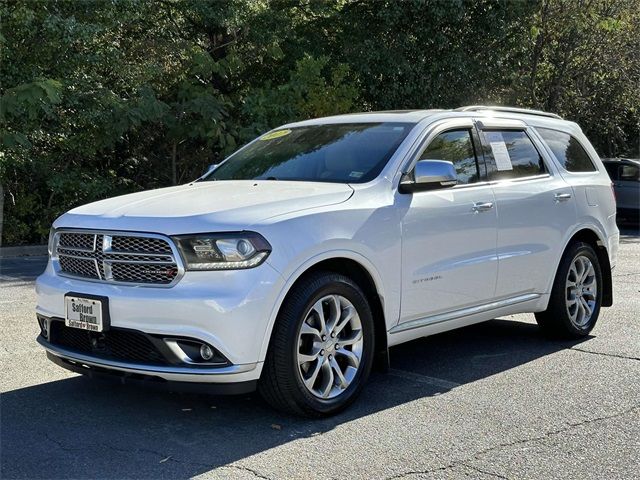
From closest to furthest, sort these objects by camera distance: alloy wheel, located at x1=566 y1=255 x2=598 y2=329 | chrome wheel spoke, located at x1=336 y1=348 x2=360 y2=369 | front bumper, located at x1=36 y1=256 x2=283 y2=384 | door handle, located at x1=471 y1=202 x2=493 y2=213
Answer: front bumper, located at x1=36 y1=256 x2=283 y2=384 → chrome wheel spoke, located at x1=336 y1=348 x2=360 y2=369 → door handle, located at x1=471 y1=202 x2=493 y2=213 → alloy wheel, located at x1=566 y1=255 x2=598 y2=329

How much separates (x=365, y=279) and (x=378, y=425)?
3.03 ft

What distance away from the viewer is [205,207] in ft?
16.5

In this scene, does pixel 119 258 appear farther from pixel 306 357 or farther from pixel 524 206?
pixel 524 206

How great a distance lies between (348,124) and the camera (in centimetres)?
648

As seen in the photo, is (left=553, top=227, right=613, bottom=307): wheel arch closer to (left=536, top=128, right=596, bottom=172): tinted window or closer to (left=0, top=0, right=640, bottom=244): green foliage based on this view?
(left=536, top=128, right=596, bottom=172): tinted window

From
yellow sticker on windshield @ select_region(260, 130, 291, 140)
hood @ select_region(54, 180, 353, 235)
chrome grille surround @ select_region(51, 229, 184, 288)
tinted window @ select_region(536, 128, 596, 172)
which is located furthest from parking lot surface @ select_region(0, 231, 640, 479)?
yellow sticker on windshield @ select_region(260, 130, 291, 140)

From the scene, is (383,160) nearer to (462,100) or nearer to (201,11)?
(201,11)

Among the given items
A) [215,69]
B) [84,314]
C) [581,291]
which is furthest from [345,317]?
[215,69]

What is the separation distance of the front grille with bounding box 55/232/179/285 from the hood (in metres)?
0.07

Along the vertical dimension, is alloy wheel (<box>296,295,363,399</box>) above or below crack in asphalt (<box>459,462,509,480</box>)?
above

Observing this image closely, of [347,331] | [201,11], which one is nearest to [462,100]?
[201,11]

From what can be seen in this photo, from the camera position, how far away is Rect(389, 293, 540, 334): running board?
568 cm

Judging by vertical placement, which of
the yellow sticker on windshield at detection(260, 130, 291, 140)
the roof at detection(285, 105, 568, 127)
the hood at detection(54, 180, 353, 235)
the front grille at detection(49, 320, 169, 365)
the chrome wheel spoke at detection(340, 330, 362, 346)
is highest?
the roof at detection(285, 105, 568, 127)

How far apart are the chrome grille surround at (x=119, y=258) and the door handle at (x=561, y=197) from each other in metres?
3.48
